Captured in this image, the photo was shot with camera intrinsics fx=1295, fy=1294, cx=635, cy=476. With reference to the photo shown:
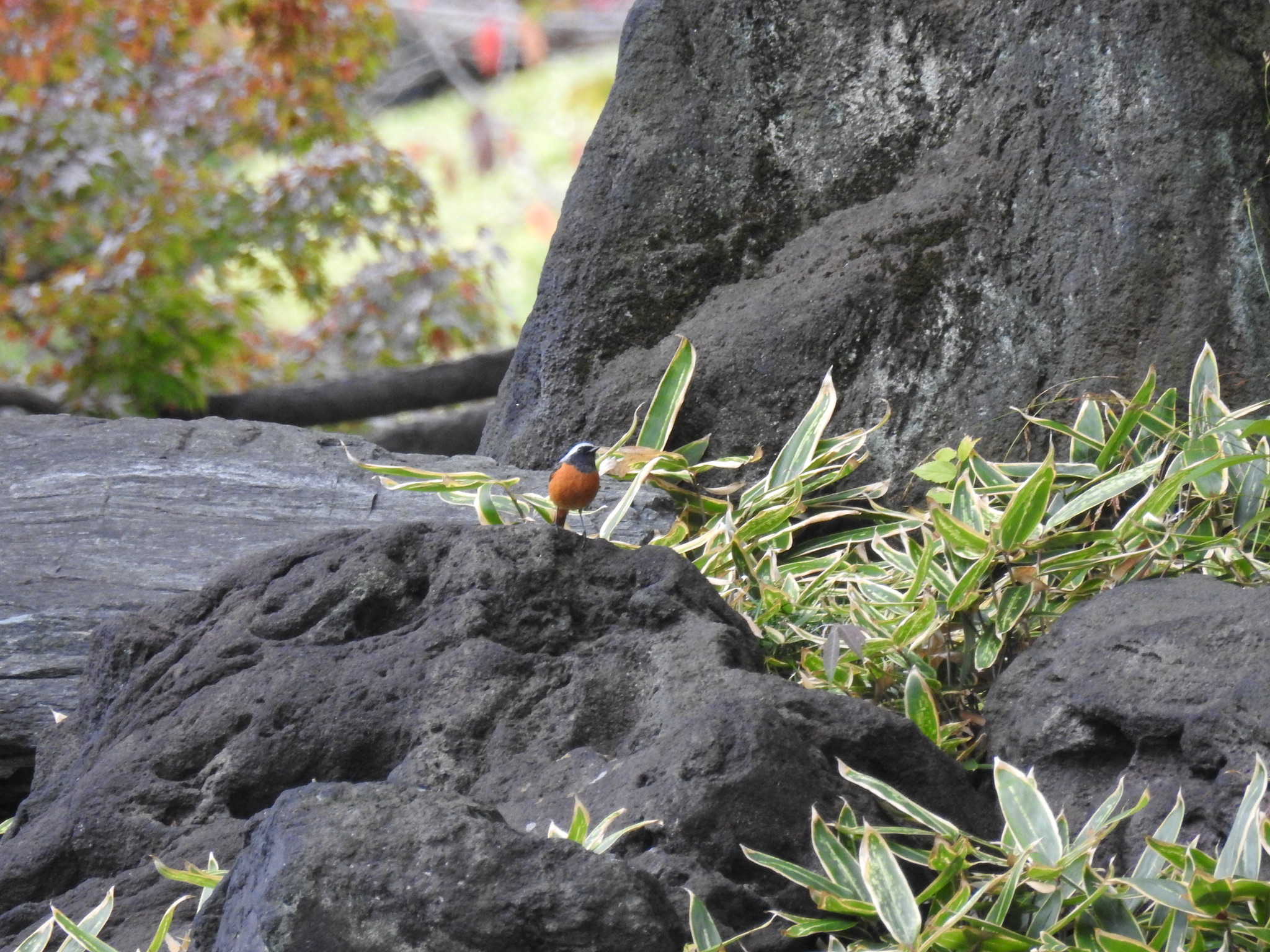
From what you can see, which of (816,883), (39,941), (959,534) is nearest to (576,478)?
(959,534)

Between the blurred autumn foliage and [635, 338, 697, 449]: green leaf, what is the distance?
12.6 ft

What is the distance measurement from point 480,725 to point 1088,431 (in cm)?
194

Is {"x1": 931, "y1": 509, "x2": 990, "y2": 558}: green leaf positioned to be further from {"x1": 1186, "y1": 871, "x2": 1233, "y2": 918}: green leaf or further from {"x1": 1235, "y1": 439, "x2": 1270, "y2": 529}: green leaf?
{"x1": 1186, "y1": 871, "x2": 1233, "y2": 918}: green leaf

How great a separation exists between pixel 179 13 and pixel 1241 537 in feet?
22.9

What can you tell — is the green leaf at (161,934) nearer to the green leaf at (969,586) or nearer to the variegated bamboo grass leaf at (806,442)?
the green leaf at (969,586)

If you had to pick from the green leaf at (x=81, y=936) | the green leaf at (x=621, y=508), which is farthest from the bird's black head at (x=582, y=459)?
the green leaf at (x=81, y=936)

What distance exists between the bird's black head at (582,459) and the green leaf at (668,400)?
35.2 inches

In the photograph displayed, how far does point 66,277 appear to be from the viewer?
23.0ft

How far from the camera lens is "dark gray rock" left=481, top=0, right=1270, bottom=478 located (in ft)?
12.1

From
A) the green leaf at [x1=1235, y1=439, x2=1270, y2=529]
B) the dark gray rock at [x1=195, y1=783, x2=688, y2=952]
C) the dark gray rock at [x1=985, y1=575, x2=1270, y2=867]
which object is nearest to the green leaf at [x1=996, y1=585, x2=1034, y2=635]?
the dark gray rock at [x1=985, y1=575, x2=1270, y2=867]

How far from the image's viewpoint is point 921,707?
2812 mm

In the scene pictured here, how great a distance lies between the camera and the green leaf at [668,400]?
155 inches

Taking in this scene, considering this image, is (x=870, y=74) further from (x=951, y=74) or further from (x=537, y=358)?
(x=537, y=358)

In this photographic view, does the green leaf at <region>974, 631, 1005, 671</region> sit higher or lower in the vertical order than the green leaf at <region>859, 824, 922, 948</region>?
lower
